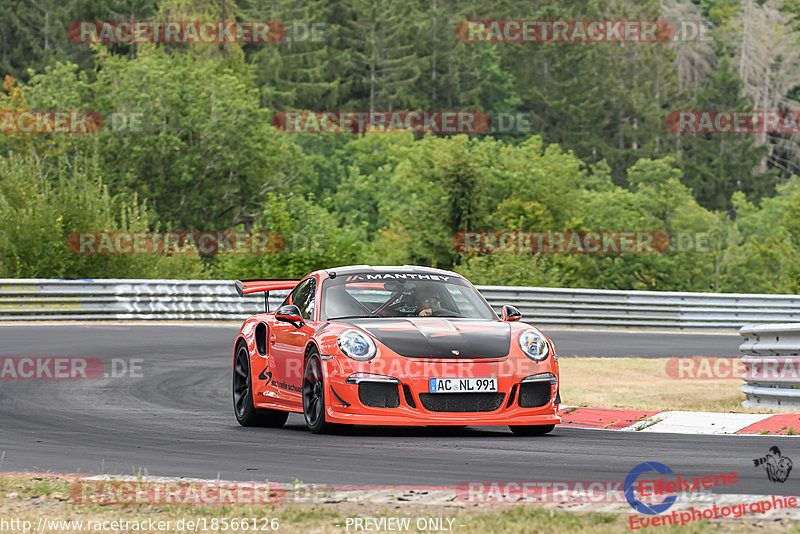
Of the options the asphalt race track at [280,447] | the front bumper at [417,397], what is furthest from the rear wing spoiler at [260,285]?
the front bumper at [417,397]

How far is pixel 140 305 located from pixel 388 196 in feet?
165

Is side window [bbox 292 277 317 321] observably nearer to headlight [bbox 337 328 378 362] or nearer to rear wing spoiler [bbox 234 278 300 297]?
rear wing spoiler [bbox 234 278 300 297]

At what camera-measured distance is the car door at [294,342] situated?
10.5 m

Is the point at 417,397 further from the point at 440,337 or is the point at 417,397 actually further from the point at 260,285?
the point at 260,285

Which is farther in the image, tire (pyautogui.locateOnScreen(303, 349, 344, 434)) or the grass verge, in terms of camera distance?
the grass verge

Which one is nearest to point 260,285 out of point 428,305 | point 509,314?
point 428,305

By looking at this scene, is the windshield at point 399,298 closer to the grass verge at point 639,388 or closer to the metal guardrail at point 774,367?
the grass verge at point 639,388

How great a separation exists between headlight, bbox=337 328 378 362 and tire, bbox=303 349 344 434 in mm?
271

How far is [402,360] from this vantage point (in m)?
9.62

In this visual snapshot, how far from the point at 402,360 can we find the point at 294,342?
1.40 metres

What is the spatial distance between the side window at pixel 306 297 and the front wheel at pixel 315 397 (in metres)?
0.82

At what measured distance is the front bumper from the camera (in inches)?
376

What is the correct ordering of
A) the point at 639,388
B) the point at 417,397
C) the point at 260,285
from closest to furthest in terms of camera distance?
the point at 417,397
the point at 260,285
the point at 639,388

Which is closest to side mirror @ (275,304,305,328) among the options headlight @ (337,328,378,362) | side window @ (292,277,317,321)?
side window @ (292,277,317,321)
